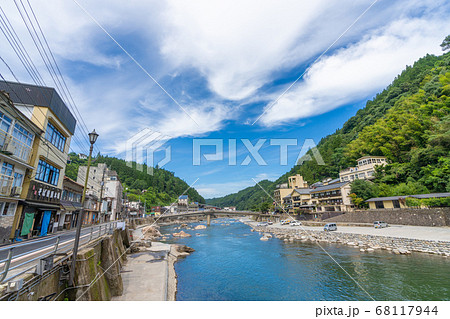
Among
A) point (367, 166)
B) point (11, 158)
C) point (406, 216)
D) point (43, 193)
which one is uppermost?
point (367, 166)

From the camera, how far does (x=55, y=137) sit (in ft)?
58.1

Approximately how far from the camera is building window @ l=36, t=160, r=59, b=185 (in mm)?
15562

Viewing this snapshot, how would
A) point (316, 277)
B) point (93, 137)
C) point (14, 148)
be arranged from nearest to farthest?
point (93, 137), point (14, 148), point (316, 277)

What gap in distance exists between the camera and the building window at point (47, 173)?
1556 cm

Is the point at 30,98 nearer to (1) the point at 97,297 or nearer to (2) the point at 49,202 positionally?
(2) the point at 49,202

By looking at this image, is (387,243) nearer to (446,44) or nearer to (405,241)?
(405,241)

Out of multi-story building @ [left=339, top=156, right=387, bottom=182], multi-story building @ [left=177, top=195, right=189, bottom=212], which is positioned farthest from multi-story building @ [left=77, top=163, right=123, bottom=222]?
multi-story building @ [left=339, top=156, right=387, bottom=182]

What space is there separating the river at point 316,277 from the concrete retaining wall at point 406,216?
9.40m

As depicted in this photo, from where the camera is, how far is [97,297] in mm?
6699

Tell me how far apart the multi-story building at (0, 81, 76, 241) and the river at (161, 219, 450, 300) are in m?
11.7

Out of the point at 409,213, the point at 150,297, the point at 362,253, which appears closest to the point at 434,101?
the point at 409,213

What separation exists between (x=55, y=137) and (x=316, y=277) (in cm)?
2435

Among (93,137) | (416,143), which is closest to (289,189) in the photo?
(416,143)

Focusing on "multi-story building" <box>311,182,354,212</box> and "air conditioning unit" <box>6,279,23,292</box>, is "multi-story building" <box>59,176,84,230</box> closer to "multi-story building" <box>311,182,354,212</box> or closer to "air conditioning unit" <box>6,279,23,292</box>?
"air conditioning unit" <box>6,279,23,292</box>
